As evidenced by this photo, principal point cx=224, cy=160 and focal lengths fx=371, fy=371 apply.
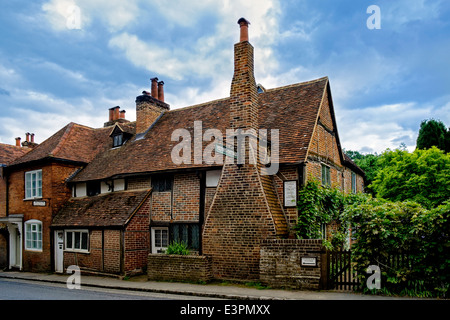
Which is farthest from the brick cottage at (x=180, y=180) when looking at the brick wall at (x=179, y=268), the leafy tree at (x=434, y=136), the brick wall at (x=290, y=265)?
the leafy tree at (x=434, y=136)

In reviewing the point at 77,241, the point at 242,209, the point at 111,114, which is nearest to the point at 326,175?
the point at 242,209

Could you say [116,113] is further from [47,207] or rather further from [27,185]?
[47,207]

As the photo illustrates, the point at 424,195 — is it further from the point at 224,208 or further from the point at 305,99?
the point at 224,208

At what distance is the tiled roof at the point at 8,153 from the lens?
22.9m

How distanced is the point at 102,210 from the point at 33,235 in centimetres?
561

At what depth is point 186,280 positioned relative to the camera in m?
12.4

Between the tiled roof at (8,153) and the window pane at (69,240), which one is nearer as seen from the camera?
the window pane at (69,240)

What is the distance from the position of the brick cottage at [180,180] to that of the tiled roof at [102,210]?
6cm

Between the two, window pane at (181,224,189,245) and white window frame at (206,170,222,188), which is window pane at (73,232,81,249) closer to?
Result: window pane at (181,224,189,245)

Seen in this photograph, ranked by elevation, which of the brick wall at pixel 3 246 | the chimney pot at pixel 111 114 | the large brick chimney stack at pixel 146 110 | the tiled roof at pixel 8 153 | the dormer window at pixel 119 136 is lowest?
the brick wall at pixel 3 246

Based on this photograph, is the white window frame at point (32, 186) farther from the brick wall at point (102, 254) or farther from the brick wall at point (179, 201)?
the brick wall at point (179, 201)

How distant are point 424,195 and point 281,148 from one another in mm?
11512

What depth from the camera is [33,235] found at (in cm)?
1916
